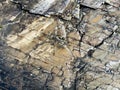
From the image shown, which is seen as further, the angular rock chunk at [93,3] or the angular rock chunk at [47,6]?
the angular rock chunk at [93,3]

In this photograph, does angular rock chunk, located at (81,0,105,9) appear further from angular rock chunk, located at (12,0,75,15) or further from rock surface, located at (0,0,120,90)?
angular rock chunk, located at (12,0,75,15)

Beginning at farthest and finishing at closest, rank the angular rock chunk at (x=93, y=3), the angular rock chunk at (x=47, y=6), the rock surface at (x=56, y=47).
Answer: the angular rock chunk at (x=93, y=3) → the angular rock chunk at (x=47, y=6) → the rock surface at (x=56, y=47)

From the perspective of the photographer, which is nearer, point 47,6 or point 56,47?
point 56,47

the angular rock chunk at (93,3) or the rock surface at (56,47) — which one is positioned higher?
the angular rock chunk at (93,3)

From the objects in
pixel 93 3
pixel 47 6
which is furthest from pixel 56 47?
pixel 93 3

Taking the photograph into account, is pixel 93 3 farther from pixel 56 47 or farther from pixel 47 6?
pixel 56 47

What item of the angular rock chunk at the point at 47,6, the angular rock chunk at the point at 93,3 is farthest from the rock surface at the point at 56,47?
the angular rock chunk at the point at 93,3

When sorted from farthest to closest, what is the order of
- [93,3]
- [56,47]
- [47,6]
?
[93,3] < [47,6] < [56,47]

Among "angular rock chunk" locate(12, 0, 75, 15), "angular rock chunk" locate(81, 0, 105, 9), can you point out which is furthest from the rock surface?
"angular rock chunk" locate(81, 0, 105, 9)

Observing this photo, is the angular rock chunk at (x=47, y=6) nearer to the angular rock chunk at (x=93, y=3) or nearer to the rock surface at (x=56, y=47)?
the rock surface at (x=56, y=47)
